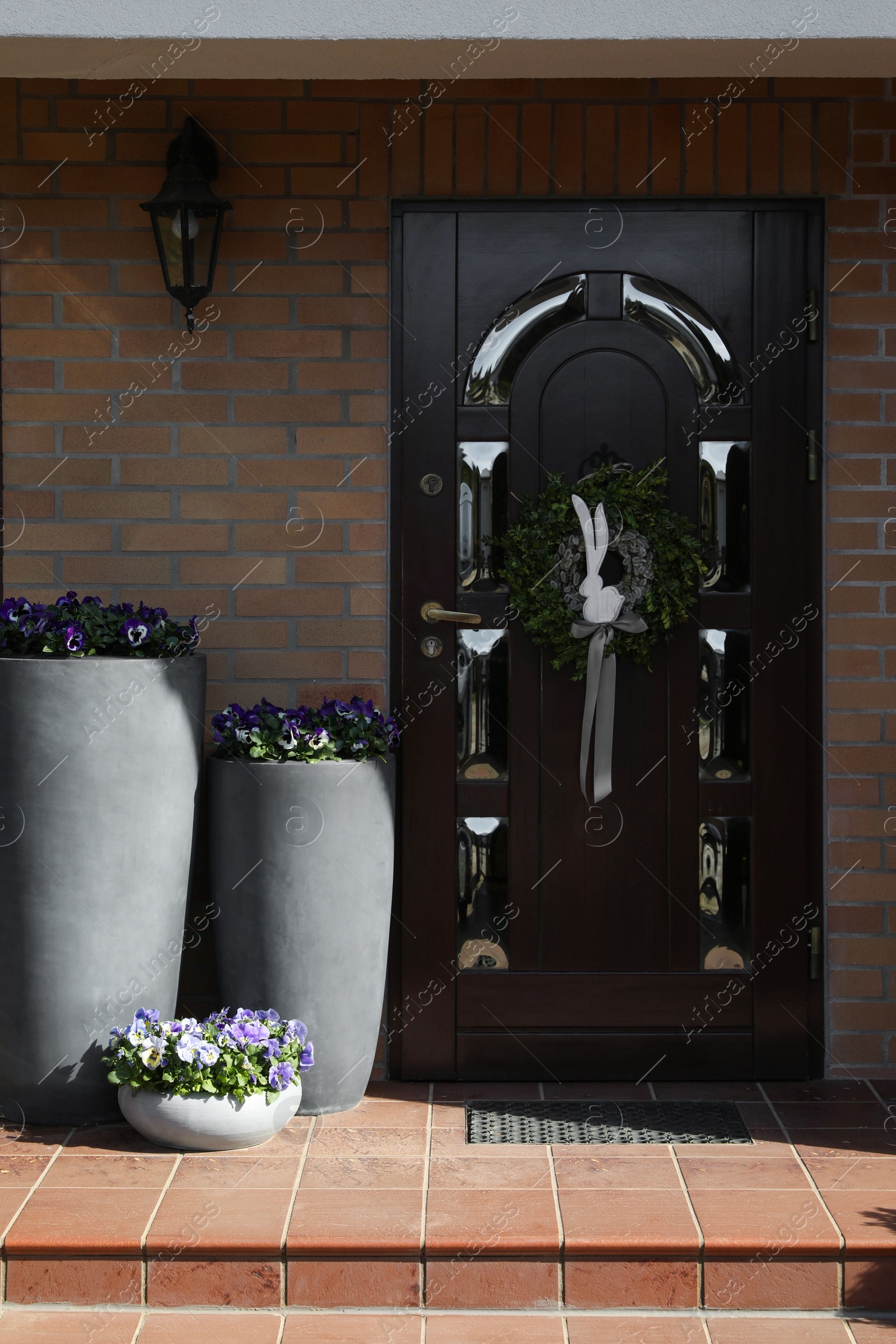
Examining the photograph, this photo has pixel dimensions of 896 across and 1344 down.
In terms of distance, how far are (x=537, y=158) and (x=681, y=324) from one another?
1.91 ft

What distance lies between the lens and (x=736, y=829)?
332 cm

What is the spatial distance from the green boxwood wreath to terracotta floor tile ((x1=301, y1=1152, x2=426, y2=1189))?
4.31ft

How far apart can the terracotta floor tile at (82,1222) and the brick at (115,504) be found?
66.3 inches

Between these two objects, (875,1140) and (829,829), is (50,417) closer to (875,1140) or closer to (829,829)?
(829,829)

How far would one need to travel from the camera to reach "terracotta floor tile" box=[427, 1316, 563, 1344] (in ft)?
7.59

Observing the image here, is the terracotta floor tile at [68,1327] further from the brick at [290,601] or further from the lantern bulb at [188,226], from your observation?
the lantern bulb at [188,226]

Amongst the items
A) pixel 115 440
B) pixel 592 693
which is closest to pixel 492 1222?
pixel 592 693

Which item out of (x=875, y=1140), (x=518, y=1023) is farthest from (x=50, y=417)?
(x=875, y=1140)

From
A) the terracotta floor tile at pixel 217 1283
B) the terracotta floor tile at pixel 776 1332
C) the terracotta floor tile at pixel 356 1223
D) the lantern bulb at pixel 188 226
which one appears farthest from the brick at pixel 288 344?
the terracotta floor tile at pixel 776 1332

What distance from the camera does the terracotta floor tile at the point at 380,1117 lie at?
3.00 meters

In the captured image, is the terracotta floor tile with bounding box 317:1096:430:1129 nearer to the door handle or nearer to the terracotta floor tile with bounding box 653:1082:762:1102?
the terracotta floor tile with bounding box 653:1082:762:1102

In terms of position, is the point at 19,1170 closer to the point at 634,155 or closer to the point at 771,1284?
the point at 771,1284

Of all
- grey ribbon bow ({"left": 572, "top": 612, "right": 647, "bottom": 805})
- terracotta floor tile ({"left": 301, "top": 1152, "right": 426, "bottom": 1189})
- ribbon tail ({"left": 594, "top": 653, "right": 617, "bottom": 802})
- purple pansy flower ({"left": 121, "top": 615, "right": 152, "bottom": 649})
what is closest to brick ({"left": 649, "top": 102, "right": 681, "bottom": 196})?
grey ribbon bow ({"left": 572, "top": 612, "right": 647, "bottom": 805})

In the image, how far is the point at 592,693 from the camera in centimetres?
325
